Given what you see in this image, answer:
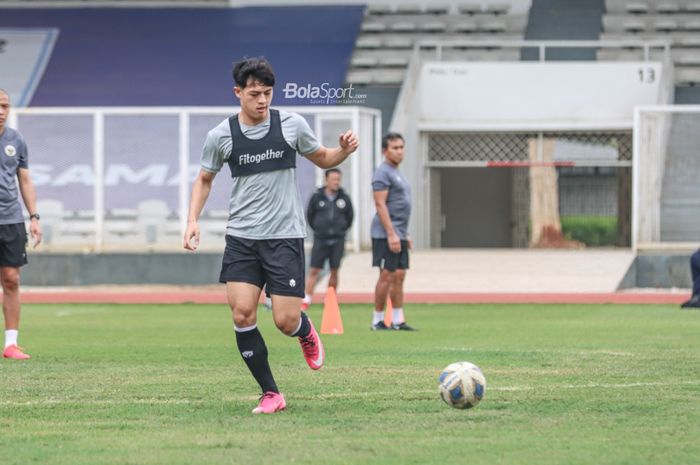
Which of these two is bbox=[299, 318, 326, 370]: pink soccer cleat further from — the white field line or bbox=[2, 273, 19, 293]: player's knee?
bbox=[2, 273, 19, 293]: player's knee

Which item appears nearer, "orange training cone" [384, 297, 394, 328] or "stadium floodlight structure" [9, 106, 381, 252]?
"orange training cone" [384, 297, 394, 328]

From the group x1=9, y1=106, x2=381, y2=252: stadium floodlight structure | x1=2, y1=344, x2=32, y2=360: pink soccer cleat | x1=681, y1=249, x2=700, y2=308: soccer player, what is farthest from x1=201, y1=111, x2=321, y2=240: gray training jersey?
x1=9, y1=106, x2=381, y2=252: stadium floodlight structure

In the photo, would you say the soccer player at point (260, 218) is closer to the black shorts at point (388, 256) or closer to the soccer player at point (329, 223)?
the black shorts at point (388, 256)

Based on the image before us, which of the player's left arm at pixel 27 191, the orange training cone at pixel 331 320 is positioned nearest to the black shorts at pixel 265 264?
the player's left arm at pixel 27 191

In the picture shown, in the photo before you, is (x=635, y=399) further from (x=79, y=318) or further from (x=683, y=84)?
(x=683, y=84)

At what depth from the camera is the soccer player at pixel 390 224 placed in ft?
50.1

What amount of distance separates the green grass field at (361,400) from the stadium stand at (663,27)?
16.6 meters

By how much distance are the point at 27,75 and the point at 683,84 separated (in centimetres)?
1477

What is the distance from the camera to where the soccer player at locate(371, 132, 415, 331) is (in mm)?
15273

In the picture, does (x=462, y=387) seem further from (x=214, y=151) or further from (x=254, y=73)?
→ (x=254, y=73)

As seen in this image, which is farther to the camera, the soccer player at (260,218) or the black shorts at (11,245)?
the black shorts at (11,245)

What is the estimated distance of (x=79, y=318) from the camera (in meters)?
18.5

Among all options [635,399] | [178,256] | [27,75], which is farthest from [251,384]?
[27,75]

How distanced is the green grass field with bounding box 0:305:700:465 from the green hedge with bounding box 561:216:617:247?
13.2 meters
